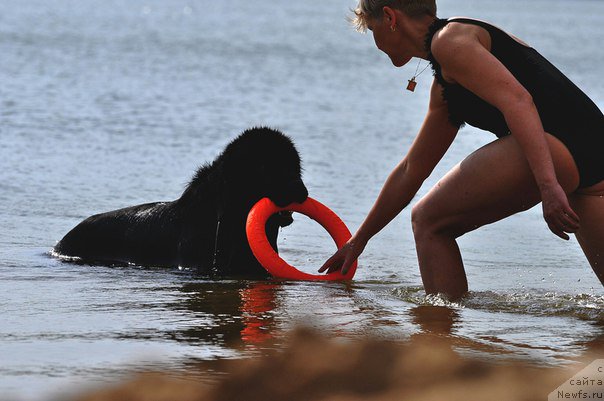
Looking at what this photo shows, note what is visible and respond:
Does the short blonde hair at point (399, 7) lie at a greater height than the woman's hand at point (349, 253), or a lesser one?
greater

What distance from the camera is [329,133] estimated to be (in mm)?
14289

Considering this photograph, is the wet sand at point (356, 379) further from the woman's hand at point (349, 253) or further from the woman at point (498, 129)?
the woman's hand at point (349, 253)

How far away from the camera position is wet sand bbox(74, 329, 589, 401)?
153 inches

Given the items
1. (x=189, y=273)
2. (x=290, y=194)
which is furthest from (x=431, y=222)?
(x=189, y=273)

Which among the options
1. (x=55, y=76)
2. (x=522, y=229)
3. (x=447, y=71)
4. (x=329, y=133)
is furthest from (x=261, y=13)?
(x=447, y=71)

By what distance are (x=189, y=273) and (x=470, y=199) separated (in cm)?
240

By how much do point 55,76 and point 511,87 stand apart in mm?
15826

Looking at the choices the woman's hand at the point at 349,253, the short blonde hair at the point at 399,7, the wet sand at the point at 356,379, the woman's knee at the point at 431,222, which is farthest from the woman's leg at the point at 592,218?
the woman's hand at the point at 349,253

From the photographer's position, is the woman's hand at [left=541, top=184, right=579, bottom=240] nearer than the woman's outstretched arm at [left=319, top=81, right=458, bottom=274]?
Yes

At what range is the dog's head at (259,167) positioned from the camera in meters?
7.04

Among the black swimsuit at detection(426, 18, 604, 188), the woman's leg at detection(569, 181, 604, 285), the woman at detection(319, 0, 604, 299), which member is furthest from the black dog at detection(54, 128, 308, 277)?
the woman's leg at detection(569, 181, 604, 285)

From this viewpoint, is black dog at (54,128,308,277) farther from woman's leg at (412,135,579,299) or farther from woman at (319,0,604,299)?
woman at (319,0,604,299)

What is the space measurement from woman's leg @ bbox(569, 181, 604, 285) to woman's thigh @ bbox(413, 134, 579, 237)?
102mm

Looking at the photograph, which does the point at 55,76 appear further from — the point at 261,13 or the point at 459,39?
the point at 261,13
